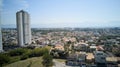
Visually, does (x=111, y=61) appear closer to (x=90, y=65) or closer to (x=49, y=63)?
(x=90, y=65)

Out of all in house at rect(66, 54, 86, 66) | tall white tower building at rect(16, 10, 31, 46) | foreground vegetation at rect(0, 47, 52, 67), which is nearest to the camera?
foreground vegetation at rect(0, 47, 52, 67)

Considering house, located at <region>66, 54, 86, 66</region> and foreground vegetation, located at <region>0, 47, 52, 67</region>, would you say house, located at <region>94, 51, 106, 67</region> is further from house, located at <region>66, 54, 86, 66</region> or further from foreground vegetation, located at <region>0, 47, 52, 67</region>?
foreground vegetation, located at <region>0, 47, 52, 67</region>

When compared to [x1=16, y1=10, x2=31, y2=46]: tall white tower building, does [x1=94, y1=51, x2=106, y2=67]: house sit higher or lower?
lower

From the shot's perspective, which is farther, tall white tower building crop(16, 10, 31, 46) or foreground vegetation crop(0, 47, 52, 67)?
tall white tower building crop(16, 10, 31, 46)

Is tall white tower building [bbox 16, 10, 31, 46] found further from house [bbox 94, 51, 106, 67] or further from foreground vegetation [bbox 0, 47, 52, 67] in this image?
house [bbox 94, 51, 106, 67]

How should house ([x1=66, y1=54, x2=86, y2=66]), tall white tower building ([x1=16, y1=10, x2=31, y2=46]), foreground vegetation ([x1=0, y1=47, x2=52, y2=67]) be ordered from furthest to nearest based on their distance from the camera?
tall white tower building ([x1=16, y1=10, x2=31, y2=46]) < house ([x1=66, y1=54, x2=86, y2=66]) < foreground vegetation ([x1=0, y1=47, x2=52, y2=67])

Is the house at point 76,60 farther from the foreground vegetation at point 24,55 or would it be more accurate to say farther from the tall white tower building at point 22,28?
the tall white tower building at point 22,28

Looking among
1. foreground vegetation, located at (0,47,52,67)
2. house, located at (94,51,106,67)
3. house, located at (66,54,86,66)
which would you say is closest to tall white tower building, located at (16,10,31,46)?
foreground vegetation, located at (0,47,52,67)

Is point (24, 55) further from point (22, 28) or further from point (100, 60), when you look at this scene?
point (22, 28)

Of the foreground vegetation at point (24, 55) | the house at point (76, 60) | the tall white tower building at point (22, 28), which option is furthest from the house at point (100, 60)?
the tall white tower building at point (22, 28)
